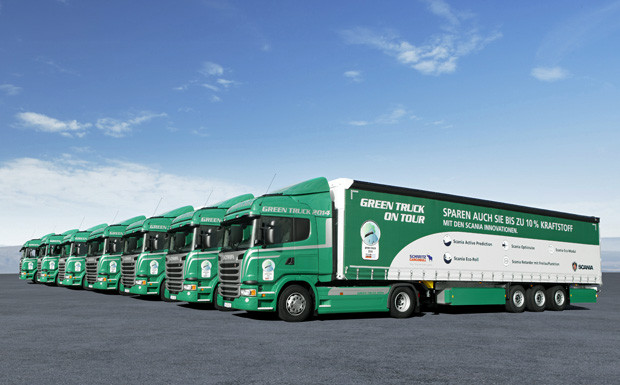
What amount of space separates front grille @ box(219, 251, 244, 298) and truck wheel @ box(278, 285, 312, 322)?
3.54 ft

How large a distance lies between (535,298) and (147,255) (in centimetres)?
1274

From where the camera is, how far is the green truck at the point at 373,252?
1310cm

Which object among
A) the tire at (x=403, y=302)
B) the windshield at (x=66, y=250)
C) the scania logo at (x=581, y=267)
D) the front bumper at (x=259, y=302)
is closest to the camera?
the front bumper at (x=259, y=302)

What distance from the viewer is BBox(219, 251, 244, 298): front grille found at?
13.2m

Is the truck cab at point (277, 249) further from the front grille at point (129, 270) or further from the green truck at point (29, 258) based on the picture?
the green truck at point (29, 258)

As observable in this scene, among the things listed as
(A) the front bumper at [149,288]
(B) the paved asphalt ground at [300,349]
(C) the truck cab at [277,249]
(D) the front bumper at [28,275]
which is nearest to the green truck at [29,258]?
(D) the front bumper at [28,275]

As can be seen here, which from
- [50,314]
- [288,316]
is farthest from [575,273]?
[50,314]

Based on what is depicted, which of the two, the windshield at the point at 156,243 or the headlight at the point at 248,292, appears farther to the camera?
the windshield at the point at 156,243

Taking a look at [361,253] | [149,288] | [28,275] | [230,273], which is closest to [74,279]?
[149,288]

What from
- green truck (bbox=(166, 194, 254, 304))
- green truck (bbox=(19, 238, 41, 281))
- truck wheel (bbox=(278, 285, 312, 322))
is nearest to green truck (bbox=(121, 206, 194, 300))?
green truck (bbox=(166, 194, 254, 304))

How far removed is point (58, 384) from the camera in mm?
6469

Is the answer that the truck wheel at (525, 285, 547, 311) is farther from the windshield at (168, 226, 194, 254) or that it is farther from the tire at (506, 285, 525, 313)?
the windshield at (168, 226, 194, 254)

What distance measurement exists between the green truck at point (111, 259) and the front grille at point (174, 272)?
17.7 ft

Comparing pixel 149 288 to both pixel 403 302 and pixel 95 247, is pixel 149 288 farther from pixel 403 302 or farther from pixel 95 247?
pixel 403 302
